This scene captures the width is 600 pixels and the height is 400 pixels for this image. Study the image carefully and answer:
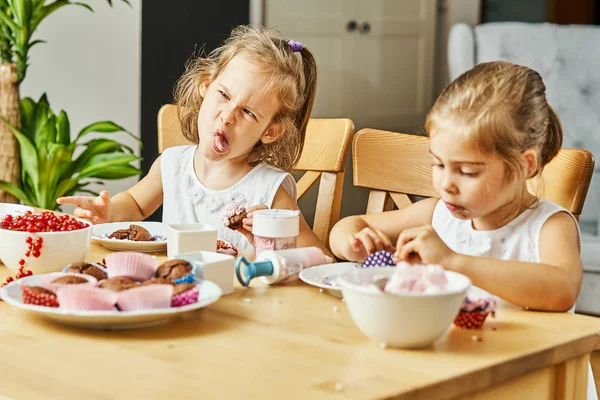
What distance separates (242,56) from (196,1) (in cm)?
226

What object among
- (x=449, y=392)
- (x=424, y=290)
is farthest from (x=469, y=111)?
(x=449, y=392)

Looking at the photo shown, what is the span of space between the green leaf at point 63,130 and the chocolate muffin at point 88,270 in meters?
2.41

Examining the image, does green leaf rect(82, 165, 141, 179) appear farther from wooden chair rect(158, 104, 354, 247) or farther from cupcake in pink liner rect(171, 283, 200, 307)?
cupcake in pink liner rect(171, 283, 200, 307)

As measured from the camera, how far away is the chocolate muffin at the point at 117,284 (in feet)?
3.38

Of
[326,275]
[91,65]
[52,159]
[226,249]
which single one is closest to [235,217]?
[226,249]

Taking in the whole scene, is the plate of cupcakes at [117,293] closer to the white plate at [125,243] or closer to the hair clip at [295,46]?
the white plate at [125,243]

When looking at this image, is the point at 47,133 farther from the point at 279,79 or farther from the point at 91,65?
the point at 279,79

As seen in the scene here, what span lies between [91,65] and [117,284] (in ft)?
10.3

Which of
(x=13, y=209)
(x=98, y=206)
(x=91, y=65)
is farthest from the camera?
(x=91, y=65)

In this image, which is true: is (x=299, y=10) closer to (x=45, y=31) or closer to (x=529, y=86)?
(x=45, y=31)

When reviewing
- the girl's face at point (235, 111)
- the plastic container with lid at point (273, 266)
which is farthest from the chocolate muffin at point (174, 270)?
the girl's face at point (235, 111)

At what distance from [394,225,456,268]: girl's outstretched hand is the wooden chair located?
841mm

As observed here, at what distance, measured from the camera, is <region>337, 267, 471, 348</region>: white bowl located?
932 millimetres

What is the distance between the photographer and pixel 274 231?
135cm
